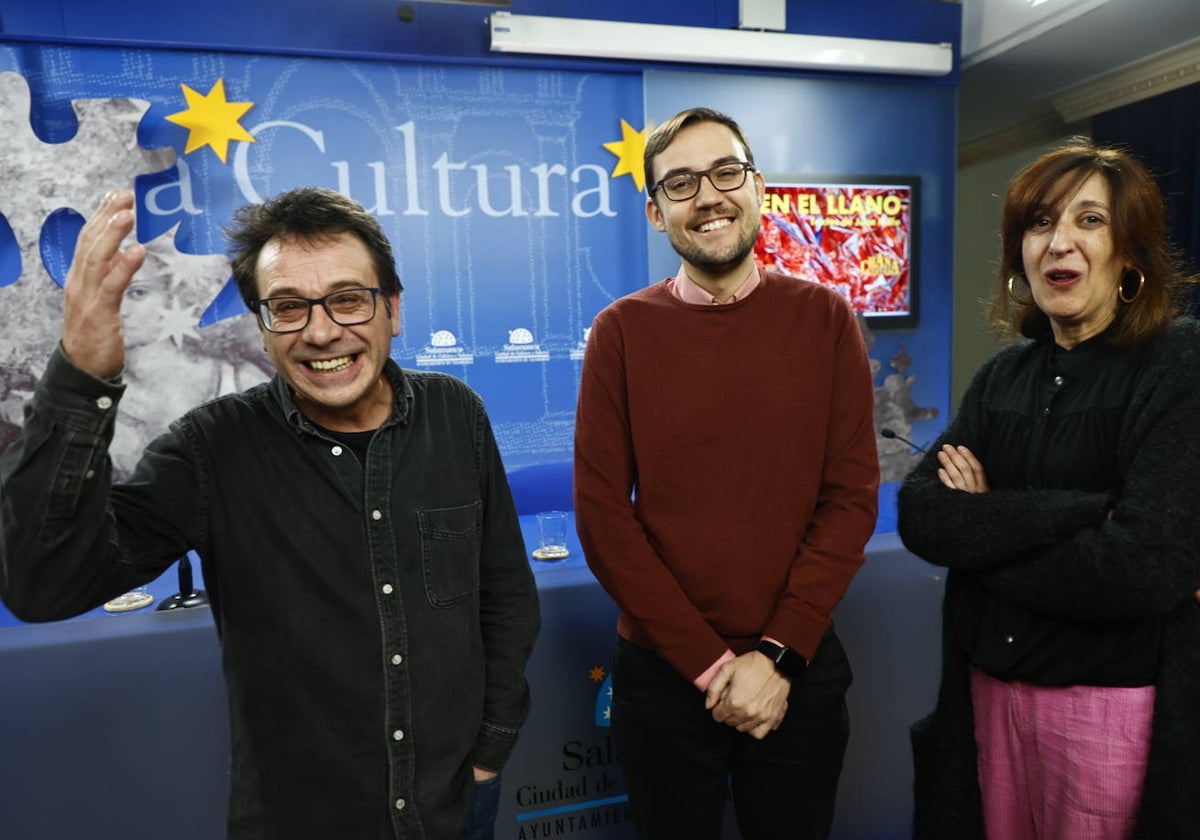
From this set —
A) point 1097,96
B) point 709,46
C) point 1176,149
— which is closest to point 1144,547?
point 709,46

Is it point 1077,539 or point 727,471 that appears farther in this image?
point 727,471

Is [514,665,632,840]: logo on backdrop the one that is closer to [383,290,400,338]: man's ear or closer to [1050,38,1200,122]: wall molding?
[383,290,400,338]: man's ear

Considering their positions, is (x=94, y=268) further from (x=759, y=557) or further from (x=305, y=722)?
(x=759, y=557)

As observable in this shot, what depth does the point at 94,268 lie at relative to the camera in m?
0.78

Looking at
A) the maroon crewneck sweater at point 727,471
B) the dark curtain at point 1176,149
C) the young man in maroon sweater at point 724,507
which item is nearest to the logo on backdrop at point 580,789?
the young man in maroon sweater at point 724,507

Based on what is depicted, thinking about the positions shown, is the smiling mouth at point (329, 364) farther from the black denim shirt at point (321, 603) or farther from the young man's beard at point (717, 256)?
the young man's beard at point (717, 256)

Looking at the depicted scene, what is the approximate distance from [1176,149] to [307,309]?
4.61 meters

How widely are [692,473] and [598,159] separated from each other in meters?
2.09

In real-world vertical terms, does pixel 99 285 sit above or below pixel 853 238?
below

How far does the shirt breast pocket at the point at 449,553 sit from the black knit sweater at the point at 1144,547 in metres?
0.82

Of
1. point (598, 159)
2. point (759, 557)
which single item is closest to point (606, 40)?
point (598, 159)

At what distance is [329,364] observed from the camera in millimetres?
1061

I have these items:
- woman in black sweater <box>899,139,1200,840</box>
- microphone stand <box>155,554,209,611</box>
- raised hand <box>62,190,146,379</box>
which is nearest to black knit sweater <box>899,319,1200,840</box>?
woman in black sweater <box>899,139,1200,840</box>

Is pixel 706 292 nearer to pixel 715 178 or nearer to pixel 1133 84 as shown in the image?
pixel 715 178
